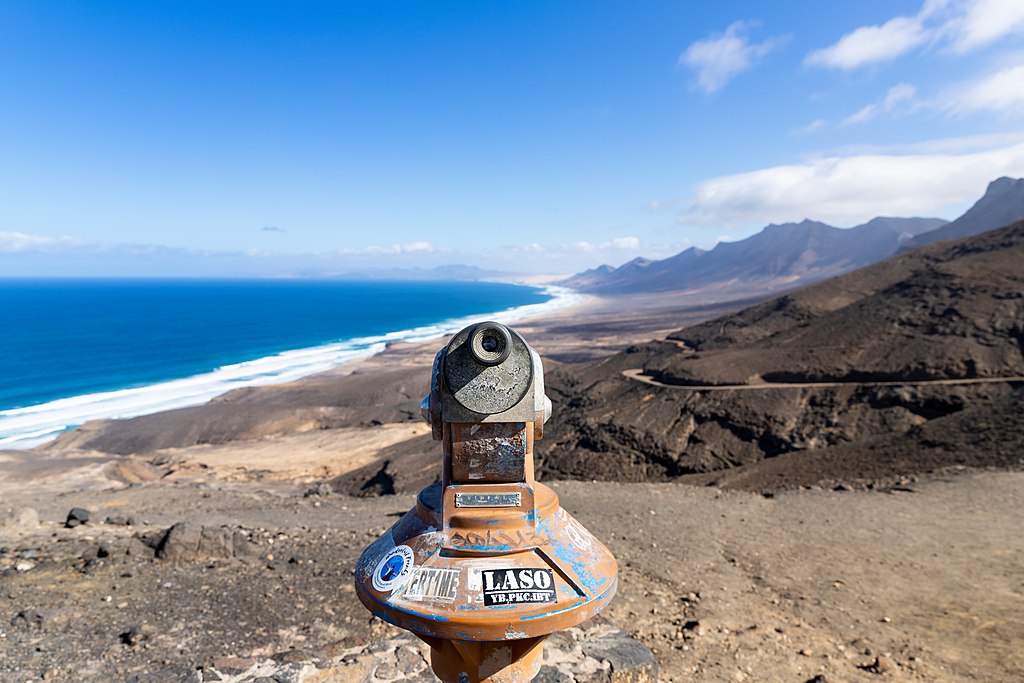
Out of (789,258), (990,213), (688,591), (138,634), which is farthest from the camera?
(789,258)

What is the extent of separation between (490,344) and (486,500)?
31.4 inches

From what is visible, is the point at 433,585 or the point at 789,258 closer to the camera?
the point at 433,585

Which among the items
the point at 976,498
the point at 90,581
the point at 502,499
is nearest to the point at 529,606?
the point at 502,499

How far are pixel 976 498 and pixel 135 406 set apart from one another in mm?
43239

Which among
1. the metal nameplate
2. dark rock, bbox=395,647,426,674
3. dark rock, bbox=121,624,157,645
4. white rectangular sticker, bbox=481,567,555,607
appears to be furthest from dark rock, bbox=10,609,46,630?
white rectangular sticker, bbox=481,567,555,607

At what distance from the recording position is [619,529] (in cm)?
1006

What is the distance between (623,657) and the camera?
5.29 meters

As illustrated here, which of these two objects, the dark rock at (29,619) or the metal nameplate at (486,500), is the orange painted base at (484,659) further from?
the dark rock at (29,619)

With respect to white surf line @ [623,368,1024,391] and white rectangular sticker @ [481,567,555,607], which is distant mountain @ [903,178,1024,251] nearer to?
white surf line @ [623,368,1024,391]

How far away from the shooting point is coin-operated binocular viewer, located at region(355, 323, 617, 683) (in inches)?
105

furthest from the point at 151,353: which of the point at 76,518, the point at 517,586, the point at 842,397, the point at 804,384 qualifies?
the point at 517,586

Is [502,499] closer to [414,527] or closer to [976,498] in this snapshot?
[414,527]

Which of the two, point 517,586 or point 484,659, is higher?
point 517,586

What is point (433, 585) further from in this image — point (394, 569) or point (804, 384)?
point (804, 384)
